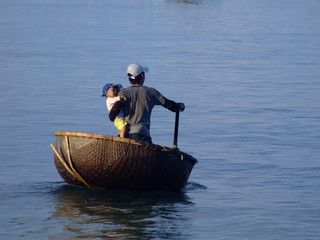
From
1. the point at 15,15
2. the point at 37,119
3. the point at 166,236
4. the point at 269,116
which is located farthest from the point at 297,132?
the point at 15,15

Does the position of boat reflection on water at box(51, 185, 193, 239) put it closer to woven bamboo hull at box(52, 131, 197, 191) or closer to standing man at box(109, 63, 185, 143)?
woven bamboo hull at box(52, 131, 197, 191)

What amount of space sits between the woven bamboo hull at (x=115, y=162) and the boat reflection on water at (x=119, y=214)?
198 mm

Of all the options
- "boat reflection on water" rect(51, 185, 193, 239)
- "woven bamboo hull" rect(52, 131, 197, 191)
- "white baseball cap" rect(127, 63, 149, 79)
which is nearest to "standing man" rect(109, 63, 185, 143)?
"white baseball cap" rect(127, 63, 149, 79)

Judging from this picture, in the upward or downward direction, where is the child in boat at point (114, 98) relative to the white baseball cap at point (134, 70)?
downward

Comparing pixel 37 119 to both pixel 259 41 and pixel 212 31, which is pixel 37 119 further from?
pixel 212 31

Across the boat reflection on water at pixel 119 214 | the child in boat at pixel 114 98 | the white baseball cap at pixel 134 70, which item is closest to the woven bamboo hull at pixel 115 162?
the boat reflection on water at pixel 119 214

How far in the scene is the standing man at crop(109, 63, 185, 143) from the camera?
1284cm

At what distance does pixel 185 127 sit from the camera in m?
20.6

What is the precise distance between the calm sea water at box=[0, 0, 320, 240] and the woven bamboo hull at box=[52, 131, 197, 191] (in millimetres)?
297

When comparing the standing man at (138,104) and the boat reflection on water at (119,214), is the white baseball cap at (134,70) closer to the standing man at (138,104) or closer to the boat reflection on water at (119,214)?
the standing man at (138,104)

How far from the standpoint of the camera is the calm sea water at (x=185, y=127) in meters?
12.2

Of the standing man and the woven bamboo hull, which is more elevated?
the standing man

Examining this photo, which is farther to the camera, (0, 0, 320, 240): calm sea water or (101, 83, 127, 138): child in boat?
(101, 83, 127, 138): child in boat

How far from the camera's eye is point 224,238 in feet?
37.8
